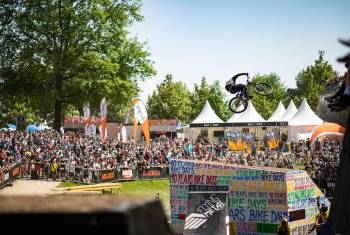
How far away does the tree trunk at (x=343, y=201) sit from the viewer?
7691mm

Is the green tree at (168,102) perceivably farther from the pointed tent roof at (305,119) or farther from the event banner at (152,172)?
the event banner at (152,172)

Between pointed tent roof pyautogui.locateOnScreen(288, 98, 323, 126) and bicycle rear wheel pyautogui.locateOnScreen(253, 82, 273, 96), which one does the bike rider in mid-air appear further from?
pointed tent roof pyautogui.locateOnScreen(288, 98, 323, 126)

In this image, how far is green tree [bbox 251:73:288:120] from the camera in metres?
97.8

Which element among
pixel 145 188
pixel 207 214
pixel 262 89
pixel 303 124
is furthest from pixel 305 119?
pixel 207 214

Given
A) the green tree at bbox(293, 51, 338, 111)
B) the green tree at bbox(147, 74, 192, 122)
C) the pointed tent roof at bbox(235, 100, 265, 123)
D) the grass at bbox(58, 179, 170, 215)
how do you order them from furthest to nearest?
the green tree at bbox(147, 74, 192, 122), the green tree at bbox(293, 51, 338, 111), the pointed tent roof at bbox(235, 100, 265, 123), the grass at bbox(58, 179, 170, 215)

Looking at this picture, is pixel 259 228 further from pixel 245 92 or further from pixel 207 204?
pixel 245 92

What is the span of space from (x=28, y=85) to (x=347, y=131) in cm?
3588

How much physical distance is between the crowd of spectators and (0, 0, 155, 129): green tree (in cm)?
643

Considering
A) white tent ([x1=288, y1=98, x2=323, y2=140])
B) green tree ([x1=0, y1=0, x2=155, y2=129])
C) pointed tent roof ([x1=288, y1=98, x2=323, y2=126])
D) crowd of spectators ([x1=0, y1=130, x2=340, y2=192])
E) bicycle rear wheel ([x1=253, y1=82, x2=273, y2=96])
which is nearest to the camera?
bicycle rear wheel ([x1=253, y1=82, x2=273, y2=96])

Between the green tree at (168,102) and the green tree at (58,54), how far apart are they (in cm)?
3912

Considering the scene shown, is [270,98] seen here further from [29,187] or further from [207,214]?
[207,214]

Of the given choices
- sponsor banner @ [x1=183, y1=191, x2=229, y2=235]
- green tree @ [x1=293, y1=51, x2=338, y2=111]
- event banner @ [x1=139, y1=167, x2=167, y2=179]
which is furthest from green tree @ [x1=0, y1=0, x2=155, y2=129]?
green tree @ [x1=293, y1=51, x2=338, y2=111]

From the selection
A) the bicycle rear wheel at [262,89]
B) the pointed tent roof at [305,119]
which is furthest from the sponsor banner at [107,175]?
the pointed tent roof at [305,119]

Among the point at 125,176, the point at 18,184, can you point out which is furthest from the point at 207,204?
the point at 125,176
